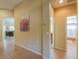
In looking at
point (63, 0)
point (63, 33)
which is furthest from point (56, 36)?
point (63, 0)

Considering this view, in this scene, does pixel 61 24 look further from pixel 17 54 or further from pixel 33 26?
pixel 17 54

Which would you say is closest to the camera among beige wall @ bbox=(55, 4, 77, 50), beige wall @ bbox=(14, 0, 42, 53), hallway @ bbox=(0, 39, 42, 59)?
hallway @ bbox=(0, 39, 42, 59)

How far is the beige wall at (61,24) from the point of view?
271 inches

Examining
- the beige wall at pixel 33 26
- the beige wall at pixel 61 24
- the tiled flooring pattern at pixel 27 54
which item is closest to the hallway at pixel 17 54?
the tiled flooring pattern at pixel 27 54

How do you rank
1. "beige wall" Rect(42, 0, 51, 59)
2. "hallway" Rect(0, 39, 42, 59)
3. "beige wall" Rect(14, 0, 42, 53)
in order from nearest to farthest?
"beige wall" Rect(42, 0, 51, 59), "hallway" Rect(0, 39, 42, 59), "beige wall" Rect(14, 0, 42, 53)

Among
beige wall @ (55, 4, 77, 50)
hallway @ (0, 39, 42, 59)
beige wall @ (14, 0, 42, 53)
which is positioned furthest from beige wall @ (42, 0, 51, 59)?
beige wall @ (55, 4, 77, 50)

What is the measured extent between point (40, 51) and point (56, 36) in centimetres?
225

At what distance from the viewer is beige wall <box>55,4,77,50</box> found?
6878 mm

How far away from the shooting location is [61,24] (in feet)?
24.0

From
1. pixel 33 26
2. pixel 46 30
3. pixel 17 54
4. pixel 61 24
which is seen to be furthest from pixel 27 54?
pixel 61 24

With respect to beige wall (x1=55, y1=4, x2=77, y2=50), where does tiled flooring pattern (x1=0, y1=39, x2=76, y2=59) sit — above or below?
below

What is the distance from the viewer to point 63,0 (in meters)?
5.93

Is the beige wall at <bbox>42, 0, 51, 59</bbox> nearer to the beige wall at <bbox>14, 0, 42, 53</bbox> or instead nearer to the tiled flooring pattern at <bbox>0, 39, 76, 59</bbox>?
the tiled flooring pattern at <bbox>0, 39, 76, 59</bbox>

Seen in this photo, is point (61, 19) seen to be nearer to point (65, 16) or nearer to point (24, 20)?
point (65, 16)
